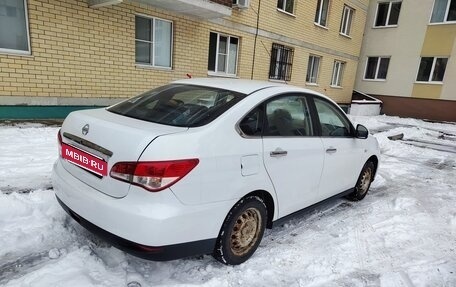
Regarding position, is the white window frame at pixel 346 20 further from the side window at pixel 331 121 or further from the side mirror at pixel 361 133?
the side window at pixel 331 121

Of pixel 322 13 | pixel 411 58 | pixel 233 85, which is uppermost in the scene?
pixel 322 13

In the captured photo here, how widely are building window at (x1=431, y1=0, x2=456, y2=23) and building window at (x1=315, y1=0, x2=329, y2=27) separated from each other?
252 inches

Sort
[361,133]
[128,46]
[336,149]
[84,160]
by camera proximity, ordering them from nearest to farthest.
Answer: [84,160] → [336,149] → [361,133] → [128,46]

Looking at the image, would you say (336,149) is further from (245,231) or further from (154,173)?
(154,173)

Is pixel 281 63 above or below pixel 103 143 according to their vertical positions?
above

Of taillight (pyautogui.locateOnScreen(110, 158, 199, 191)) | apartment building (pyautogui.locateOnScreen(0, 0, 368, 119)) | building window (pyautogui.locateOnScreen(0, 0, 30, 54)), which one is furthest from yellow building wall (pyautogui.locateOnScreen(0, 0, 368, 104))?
taillight (pyautogui.locateOnScreen(110, 158, 199, 191))

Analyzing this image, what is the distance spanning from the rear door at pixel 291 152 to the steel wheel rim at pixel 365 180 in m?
1.42

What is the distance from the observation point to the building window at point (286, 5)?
Result: 41.2 feet

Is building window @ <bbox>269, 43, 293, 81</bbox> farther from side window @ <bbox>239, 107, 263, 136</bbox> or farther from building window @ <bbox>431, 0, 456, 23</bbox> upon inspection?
side window @ <bbox>239, 107, 263, 136</bbox>

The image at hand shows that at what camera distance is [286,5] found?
507 inches

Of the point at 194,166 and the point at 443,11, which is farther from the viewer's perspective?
the point at 443,11

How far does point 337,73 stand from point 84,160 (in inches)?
674

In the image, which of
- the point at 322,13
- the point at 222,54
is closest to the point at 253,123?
the point at 222,54

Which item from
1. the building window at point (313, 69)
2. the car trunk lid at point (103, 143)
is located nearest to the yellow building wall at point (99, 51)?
the building window at point (313, 69)
